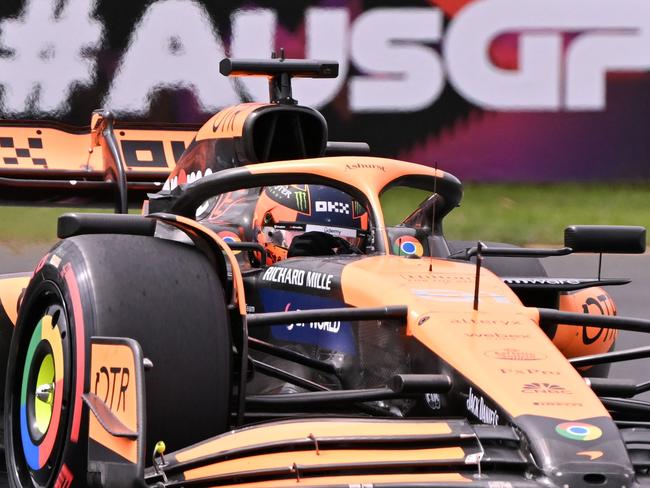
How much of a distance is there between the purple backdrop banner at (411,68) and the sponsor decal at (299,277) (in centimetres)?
728

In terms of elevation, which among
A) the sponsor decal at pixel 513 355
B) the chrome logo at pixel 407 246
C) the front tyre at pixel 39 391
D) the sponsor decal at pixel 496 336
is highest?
the chrome logo at pixel 407 246

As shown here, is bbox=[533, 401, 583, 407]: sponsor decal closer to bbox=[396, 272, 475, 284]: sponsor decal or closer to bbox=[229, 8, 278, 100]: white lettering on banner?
bbox=[396, 272, 475, 284]: sponsor decal

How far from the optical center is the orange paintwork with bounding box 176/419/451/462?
3.71m

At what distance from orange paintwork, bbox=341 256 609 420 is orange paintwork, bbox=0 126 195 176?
3249mm

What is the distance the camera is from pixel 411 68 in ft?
41.1

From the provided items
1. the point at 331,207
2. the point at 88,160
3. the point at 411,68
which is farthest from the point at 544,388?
the point at 411,68

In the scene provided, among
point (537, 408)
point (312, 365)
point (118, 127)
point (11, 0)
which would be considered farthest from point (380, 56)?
point (537, 408)

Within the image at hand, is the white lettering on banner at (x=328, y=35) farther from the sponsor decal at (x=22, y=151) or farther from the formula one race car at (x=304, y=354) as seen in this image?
the formula one race car at (x=304, y=354)

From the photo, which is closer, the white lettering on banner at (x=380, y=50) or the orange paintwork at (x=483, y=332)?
the orange paintwork at (x=483, y=332)

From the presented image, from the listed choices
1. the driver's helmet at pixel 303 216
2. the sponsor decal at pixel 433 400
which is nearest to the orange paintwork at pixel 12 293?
the driver's helmet at pixel 303 216

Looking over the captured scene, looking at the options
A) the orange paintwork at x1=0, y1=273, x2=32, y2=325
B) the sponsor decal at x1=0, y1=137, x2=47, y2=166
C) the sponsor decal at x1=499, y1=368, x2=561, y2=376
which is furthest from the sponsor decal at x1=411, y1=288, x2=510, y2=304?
the sponsor decal at x1=0, y1=137, x2=47, y2=166

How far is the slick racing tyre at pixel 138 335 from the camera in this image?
4094mm

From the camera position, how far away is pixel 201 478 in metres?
3.66

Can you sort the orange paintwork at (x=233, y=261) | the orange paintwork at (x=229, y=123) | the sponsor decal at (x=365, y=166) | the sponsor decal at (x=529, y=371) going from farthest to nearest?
the orange paintwork at (x=229, y=123)
the sponsor decal at (x=365, y=166)
the orange paintwork at (x=233, y=261)
the sponsor decal at (x=529, y=371)
